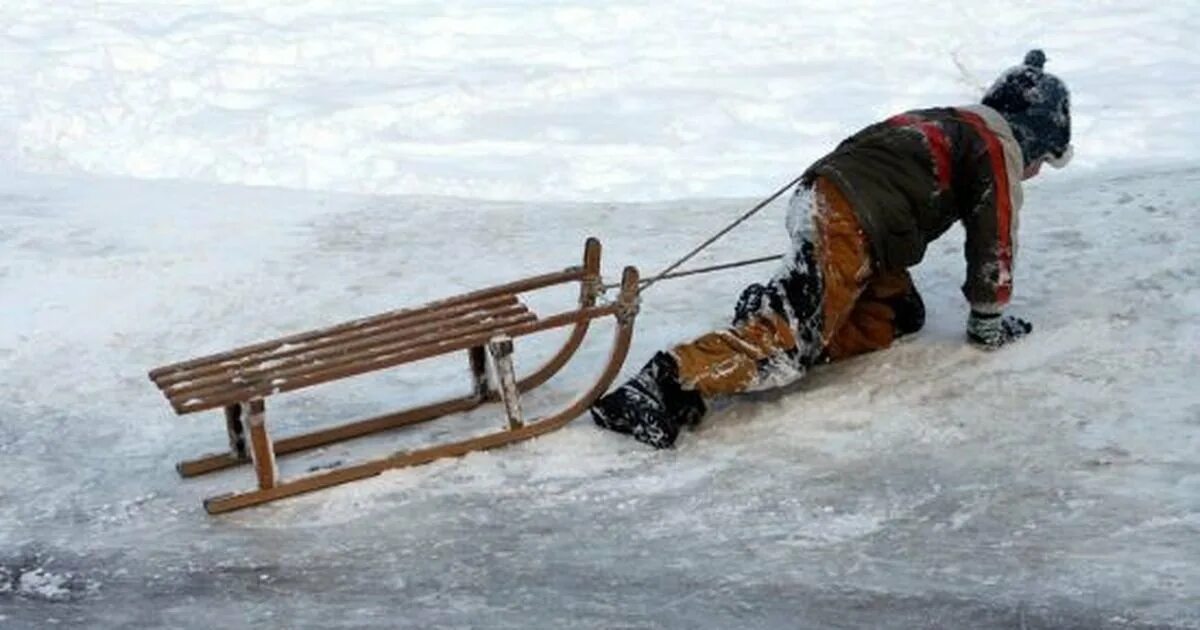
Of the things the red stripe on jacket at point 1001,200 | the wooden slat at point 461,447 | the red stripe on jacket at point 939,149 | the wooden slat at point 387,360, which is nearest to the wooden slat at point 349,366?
the wooden slat at point 387,360

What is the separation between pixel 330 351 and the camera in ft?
17.5

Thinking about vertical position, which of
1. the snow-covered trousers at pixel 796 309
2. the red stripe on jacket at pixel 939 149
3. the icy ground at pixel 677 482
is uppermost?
the red stripe on jacket at pixel 939 149

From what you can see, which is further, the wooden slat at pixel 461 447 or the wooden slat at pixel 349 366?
the wooden slat at pixel 461 447

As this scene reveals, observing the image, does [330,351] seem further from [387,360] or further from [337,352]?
[387,360]

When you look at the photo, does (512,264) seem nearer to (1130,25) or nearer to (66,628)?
(66,628)

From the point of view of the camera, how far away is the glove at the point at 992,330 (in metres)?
5.80

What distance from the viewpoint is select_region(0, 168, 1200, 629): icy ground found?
4.46 metres

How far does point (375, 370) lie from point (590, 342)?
56.2 inches

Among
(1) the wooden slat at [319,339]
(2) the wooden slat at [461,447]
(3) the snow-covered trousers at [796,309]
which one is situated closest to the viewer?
(2) the wooden slat at [461,447]

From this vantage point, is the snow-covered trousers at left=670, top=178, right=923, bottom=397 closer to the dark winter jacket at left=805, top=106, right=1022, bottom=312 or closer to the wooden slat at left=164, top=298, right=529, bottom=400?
Answer: the dark winter jacket at left=805, top=106, right=1022, bottom=312

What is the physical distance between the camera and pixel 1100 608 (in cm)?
426

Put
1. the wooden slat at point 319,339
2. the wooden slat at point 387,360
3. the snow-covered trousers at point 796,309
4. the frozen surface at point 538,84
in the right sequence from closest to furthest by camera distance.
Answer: the wooden slat at point 387,360 → the wooden slat at point 319,339 → the snow-covered trousers at point 796,309 → the frozen surface at point 538,84

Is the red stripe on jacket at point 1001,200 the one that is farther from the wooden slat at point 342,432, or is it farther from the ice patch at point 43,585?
the ice patch at point 43,585

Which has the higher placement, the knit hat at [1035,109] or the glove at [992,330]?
the knit hat at [1035,109]
